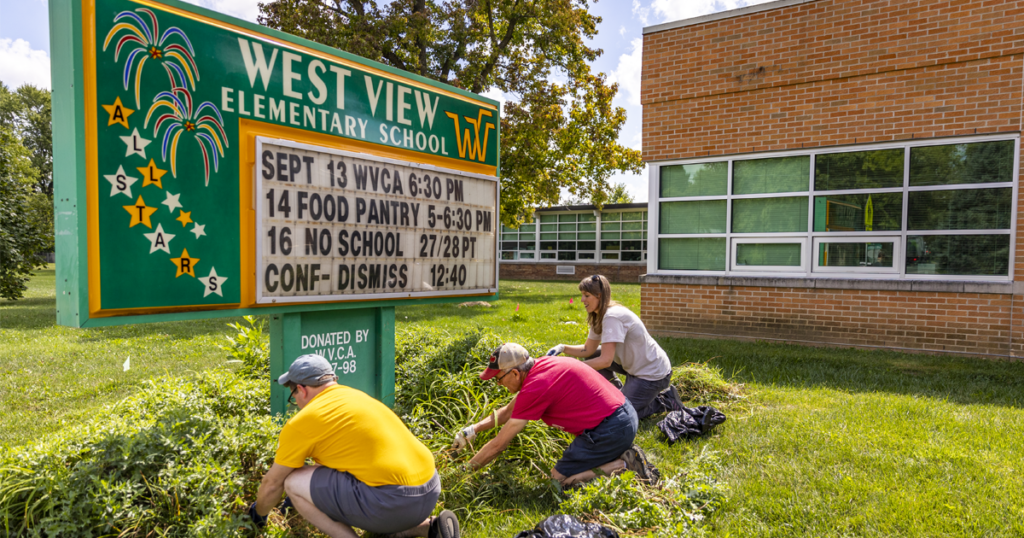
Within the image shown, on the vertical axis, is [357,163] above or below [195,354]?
above

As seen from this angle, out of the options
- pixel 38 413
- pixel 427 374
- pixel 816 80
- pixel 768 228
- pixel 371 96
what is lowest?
pixel 38 413

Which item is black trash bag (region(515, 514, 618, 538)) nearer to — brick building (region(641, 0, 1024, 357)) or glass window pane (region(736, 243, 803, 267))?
brick building (region(641, 0, 1024, 357))

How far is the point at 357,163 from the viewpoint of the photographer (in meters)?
4.92

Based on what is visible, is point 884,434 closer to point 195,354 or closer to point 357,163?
point 357,163

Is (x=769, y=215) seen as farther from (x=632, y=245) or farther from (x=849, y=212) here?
(x=632, y=245)

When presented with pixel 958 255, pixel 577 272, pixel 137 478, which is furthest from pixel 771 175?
pixel 577 272

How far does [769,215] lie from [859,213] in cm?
133

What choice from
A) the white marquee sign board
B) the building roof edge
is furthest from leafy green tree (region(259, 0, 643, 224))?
the white marquee sign board

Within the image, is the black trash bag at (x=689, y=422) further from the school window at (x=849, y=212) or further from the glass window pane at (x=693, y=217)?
the glass window pane at (x=693, y=217)

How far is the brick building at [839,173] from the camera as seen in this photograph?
27.4 ft

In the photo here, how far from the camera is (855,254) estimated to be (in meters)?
9.28

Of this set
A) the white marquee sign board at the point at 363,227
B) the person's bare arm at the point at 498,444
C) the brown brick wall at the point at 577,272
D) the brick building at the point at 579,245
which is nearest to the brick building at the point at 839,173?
the white marquee sign board at the point at 363,227

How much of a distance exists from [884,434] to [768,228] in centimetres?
537

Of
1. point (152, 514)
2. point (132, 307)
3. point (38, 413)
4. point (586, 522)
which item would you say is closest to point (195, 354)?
point (38, 413)
